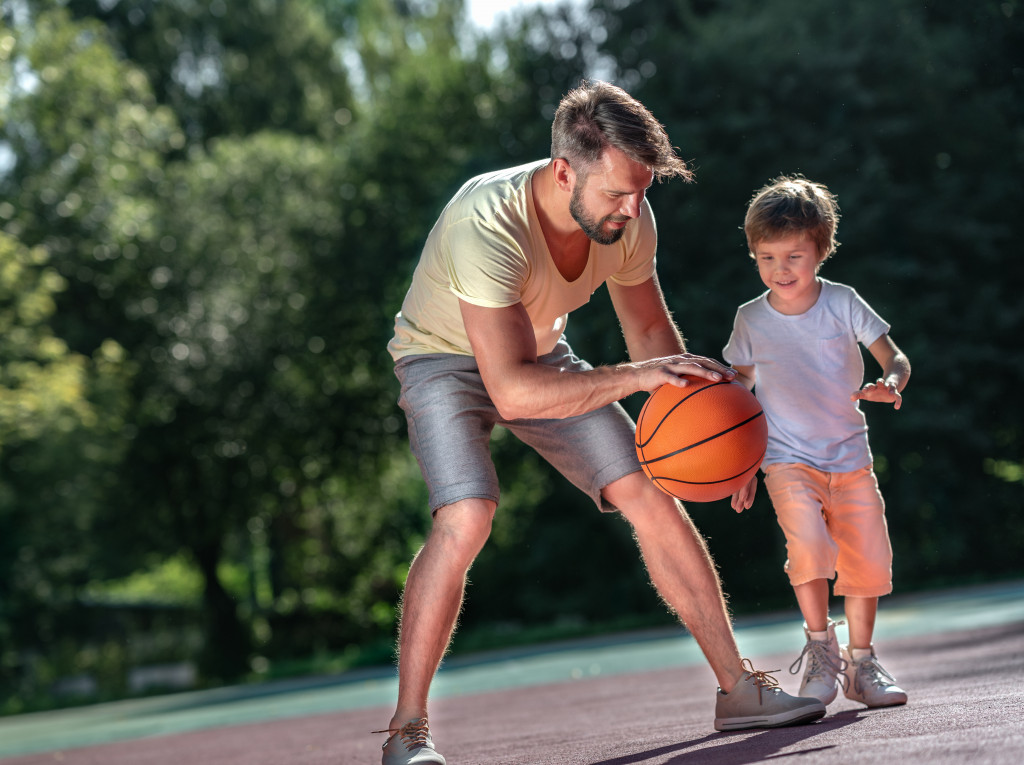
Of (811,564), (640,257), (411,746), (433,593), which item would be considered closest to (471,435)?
(433,593)

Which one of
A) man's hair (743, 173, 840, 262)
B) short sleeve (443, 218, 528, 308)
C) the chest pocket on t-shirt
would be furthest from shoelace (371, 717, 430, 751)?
man's hair (743, 173, 840, 262)

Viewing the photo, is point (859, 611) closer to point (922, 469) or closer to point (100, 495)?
point (922, 469)

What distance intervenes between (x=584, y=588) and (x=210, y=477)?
795 cm

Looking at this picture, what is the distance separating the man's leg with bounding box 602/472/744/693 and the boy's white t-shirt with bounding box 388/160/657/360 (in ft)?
2.02

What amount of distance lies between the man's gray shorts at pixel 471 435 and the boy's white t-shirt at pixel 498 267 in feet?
0.32

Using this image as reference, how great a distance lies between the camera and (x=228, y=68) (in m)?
34.1

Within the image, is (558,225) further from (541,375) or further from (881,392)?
(881,392)

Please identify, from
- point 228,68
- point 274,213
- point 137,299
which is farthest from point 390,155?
point 228,68

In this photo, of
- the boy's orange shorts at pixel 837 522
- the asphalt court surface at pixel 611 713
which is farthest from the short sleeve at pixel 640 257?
the asphalt court surface at pixel 611 713

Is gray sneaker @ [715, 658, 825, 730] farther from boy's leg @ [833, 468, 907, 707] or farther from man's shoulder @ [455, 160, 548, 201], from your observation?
man's shoulder @ [455, 160, 548, 201]

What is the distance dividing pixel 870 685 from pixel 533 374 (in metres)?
1.87

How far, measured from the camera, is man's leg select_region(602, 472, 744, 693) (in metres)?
4.08

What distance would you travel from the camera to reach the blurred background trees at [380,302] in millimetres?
19141

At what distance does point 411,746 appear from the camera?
3.85m
